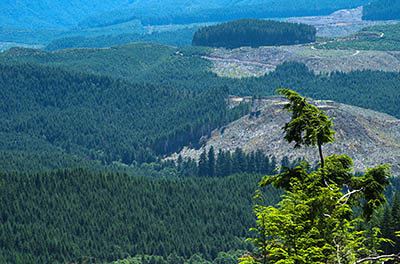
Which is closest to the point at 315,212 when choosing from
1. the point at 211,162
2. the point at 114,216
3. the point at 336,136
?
the point at 114,216

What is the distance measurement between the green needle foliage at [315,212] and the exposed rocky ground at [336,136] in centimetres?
12571

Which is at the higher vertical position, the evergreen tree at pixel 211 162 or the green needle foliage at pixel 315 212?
the green needle foliage at pixel 315 212

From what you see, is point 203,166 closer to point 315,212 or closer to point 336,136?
point 336,136

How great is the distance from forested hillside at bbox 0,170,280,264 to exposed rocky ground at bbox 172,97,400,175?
99.8 feet

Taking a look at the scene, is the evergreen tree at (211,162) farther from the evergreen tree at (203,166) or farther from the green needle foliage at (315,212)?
the green needle foliage at (315,212)

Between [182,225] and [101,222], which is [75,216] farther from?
[182,225]

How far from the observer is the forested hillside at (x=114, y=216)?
381 feet

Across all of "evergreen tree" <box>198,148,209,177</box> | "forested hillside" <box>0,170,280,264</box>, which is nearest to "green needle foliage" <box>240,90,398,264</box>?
"forested hillside" <box>0,170,280,264</box>

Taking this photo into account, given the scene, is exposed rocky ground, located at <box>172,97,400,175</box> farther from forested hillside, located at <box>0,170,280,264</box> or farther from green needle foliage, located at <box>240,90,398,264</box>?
green needle foliage, located at <box>240,90,398,264</box>

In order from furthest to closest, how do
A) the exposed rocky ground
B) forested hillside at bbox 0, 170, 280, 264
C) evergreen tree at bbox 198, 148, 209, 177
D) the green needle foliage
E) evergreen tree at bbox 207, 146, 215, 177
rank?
evergreen tree at bbox 198, 148, 209, 177 → evergreen tree at bbox 207, 146, 215, 177 → the exposed rocky ground → forested hillside at bbox 0, 170, 280, 264 → the green needle foliage

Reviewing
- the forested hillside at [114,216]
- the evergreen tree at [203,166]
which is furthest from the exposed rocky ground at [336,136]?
the forested hillside at [114,216]

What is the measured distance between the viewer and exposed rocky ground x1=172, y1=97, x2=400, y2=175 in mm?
164250

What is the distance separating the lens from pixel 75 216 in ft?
412

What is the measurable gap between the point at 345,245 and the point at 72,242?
9036 cm
